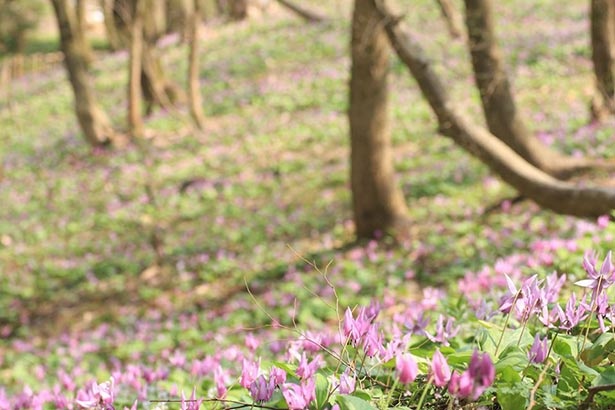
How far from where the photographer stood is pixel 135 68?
16.4m

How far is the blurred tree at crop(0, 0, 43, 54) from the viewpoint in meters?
45.2

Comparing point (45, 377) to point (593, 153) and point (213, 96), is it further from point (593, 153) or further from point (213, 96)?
point (213, 96)

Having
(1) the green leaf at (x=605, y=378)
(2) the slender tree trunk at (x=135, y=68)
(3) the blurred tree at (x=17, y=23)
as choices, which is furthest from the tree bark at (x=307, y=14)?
(1) the green leaf at (x=605, y=378)

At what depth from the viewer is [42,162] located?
65.7 ft

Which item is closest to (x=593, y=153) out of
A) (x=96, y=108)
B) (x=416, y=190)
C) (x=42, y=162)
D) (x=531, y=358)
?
(x=416, y=190)

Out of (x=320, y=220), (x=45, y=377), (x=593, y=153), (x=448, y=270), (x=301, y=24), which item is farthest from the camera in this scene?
(x=301, y=24)

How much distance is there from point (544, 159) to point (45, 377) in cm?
695

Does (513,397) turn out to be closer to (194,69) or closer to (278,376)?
(278,376)

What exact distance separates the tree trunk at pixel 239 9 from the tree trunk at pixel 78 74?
16040mm

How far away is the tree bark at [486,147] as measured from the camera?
6325mm

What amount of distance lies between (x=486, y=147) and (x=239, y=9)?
95.8 ft

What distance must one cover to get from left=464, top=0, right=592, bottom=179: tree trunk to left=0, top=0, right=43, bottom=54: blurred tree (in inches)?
1579

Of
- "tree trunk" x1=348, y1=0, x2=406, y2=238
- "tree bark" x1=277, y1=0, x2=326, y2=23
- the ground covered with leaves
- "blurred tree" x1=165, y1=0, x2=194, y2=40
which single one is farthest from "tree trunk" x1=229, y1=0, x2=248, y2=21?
"tree trunk" x1=348, y1=0, x2=406, y2=238

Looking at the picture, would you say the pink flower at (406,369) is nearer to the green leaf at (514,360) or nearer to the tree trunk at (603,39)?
the green leaf at (514,360)
